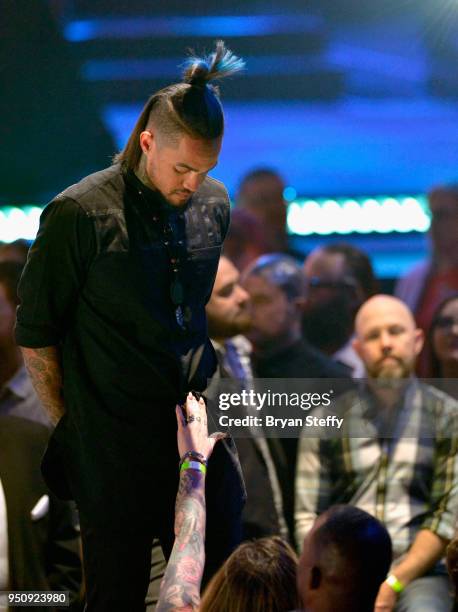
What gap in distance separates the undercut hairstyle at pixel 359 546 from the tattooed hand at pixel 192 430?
0.26m

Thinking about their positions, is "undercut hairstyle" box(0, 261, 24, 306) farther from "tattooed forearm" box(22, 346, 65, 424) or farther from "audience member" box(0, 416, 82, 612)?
"tattooed forearm" box(22, 346, 65, 424)

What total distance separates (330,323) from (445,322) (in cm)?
47

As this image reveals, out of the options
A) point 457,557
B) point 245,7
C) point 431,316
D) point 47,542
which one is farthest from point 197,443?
point 245,7

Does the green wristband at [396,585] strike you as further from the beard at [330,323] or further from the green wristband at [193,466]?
the green wristband at [193,466]

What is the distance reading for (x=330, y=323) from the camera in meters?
4.05

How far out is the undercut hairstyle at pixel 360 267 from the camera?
4.09m

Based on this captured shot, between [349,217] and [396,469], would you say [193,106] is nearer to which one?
[396,469]

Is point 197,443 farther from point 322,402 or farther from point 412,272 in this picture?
point 412,272

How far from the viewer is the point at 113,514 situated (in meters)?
1.96

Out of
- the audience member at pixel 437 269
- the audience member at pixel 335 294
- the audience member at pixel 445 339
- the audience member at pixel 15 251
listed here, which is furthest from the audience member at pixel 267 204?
the audience member at pixel 15 251

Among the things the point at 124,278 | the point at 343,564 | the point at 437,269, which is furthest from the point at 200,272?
the point at 437,269

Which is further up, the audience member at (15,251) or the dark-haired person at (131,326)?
the audience member at (15,251)

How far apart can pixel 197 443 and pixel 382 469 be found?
159 cm

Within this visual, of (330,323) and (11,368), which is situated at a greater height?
(330,323)
